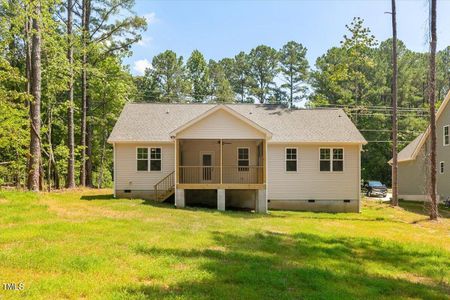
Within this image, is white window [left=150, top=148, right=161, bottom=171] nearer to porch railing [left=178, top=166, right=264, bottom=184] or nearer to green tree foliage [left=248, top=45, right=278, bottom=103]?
porch railing [left=178, top=166, right=264, bottom=184]

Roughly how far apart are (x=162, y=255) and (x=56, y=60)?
19102mm

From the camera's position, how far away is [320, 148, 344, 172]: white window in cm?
2078

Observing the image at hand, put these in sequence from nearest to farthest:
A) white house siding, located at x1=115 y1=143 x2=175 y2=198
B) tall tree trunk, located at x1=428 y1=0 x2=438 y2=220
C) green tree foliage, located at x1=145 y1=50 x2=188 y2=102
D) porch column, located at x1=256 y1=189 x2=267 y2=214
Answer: tall tree trunk, located at x1=428 y1=0 x2=438 y2=220 → porch column, located at x1=256 y1=189 x2=267 y2=214 → white house siding, located at x1=115 y1=143 x2=175 y2=198 → green tree foliage, located at x1=145 y1=50 x2=188 y2=102

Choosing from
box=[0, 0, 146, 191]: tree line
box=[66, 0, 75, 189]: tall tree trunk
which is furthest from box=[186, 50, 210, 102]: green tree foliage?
box=[66, 0, 75, 189]: tall tree trunk

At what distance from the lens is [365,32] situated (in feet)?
76.6

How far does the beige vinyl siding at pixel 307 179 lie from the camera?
2064 cm

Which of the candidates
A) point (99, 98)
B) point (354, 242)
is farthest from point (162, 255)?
point (99, 98)

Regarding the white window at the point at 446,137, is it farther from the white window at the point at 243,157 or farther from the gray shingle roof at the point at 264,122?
the white window at the point at 243,157

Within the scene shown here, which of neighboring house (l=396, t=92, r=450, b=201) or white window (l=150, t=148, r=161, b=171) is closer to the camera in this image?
white window (l=150, t=148, r=161, b=171)

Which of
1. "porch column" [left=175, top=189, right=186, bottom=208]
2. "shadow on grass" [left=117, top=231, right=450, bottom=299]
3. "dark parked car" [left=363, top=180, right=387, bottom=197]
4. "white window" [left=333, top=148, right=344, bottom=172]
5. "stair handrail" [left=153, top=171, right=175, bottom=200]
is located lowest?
"dark parked car" [left=363, top=180, right=387, bottom=197]

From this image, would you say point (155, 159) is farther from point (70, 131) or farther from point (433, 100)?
point (433, 100)

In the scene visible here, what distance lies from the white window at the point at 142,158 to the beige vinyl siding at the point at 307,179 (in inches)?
273

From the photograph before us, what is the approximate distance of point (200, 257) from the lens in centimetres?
820

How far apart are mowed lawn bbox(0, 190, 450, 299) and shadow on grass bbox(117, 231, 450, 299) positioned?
0.08 ft
